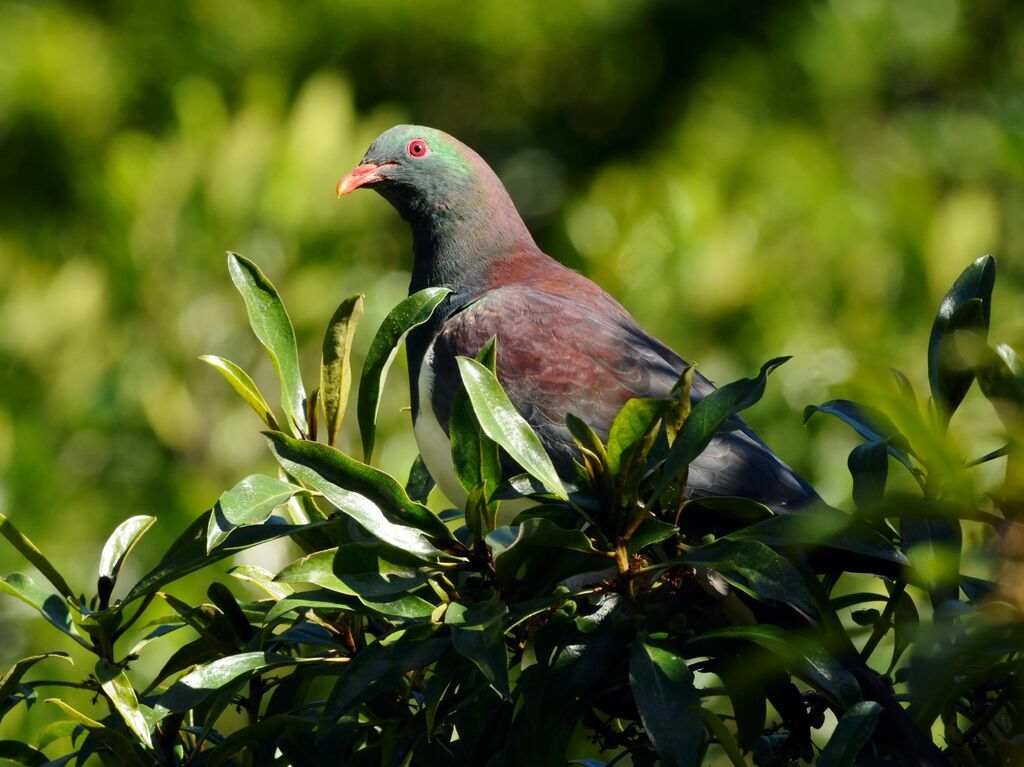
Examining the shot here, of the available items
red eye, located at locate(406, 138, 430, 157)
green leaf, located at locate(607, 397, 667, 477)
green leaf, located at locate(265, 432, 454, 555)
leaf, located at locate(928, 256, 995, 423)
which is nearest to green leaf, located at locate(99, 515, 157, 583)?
green leaf, located at locate(265, 432, 454, 555)

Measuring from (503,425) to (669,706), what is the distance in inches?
14.2

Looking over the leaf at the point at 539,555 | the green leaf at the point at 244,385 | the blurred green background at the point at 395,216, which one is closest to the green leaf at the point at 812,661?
the leaf at the point at 539,555

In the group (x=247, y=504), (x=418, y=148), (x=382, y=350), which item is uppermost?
(x=418, y=148)

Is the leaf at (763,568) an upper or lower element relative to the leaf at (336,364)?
lower

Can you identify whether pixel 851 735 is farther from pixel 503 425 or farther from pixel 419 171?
pixel 419 171

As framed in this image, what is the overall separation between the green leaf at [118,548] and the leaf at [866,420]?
3.00ft

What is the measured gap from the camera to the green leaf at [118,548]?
5.88 feet

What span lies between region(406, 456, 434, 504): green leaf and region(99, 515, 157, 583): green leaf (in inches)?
21.0

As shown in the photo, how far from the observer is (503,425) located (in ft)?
5.04

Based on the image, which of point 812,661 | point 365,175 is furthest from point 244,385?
point 365,175

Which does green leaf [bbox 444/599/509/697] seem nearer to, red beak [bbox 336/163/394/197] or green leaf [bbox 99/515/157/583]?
green leaf [bbox 99/515/157/583]

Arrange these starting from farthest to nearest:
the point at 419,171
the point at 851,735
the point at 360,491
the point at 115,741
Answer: the point at 419,171 → the point at 115,741 → the point at 360,491 → the point at 851,735

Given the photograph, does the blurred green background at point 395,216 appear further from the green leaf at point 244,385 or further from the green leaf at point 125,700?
the green leaf at point 125,700

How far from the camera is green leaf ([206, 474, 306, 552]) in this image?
1520 mm
